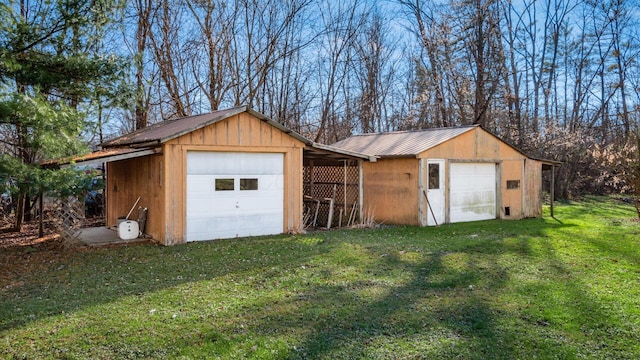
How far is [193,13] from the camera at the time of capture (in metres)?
18.2

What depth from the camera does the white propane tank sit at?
10.6m

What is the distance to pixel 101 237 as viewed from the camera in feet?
36.8

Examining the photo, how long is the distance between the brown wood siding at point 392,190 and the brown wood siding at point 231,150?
3253mm

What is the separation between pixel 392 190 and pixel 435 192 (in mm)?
1203

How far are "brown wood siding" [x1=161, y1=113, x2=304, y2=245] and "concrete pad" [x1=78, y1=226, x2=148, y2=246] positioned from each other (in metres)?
1.07

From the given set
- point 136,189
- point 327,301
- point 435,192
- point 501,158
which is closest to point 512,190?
point 501,158

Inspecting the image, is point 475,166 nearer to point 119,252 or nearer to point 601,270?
point 601,270

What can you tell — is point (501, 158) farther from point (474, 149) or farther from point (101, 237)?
point (101, 237)

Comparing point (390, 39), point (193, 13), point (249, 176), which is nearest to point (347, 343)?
point (249, 176)

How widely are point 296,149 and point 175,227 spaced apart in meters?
3.44

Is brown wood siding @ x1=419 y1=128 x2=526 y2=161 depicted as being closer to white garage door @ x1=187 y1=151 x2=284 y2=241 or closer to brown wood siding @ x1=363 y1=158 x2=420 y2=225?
brown wood siding @ x1=363 y1=158 x2=420 y2=225

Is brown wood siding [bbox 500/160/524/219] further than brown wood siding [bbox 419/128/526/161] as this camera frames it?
Yes

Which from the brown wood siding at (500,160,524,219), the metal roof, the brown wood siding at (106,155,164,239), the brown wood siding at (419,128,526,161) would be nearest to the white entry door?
the brown wood siding at (419,128,526,161)

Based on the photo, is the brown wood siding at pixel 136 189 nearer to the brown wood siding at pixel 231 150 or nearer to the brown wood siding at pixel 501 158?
the brown wood siding at pixel 231 150
